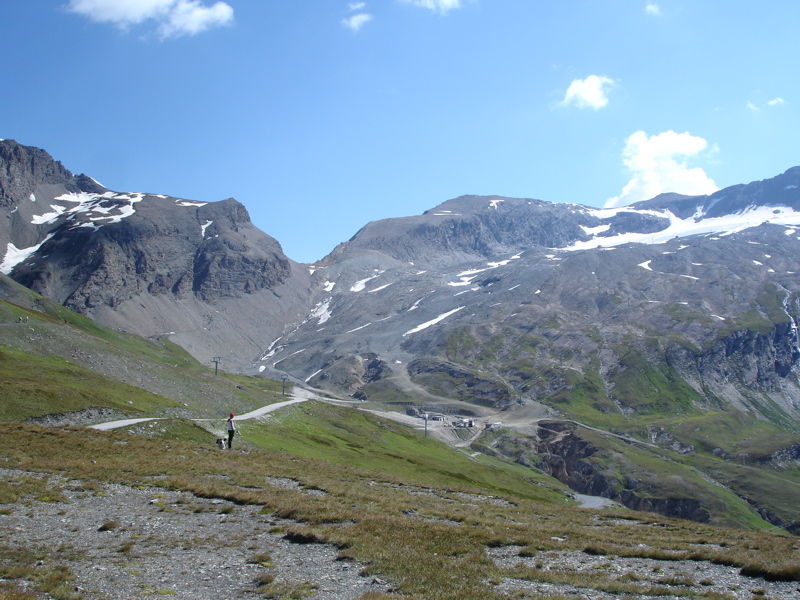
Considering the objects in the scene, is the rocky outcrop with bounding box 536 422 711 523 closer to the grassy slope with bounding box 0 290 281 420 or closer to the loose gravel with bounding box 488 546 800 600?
the grassy slope with bounding box 0 290 281 420

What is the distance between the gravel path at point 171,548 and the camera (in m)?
15.4

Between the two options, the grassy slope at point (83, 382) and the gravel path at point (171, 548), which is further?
the grassy slope at point (83, 382)

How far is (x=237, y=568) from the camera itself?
1709 centimetres

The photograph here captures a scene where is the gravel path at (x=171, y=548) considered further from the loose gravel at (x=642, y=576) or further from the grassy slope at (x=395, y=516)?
the loose gravel at (x=642, y=576)

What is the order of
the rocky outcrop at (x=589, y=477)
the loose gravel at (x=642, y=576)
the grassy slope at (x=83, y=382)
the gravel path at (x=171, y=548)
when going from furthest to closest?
the rocky outcrop at (x=589, y=477), the grassy slope at (x=83, y=382), the loose gravel at (x=642, y=576), the gravel path at (x=171, y=548)

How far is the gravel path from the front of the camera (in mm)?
15359

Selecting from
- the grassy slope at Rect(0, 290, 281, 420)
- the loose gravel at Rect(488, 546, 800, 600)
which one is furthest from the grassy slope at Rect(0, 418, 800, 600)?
the grassy slope at Rect(0, 290, 281, 420)

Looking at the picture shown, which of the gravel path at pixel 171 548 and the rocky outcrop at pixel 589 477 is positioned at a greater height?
the gravel path at pixel 171 548

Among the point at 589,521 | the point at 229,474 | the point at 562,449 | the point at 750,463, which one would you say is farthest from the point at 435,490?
the point at 750,463

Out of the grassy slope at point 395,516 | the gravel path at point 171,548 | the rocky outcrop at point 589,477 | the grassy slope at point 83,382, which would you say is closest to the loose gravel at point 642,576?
the grassy slope at point 395,516

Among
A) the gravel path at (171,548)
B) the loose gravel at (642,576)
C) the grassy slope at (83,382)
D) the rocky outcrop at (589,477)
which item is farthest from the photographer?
the rocky outcrop at (589,477)

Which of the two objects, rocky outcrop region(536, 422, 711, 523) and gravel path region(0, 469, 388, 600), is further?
rocky outcrop region(536, 422, 711, 523)

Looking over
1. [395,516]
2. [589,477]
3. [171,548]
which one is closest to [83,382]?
[395,516]

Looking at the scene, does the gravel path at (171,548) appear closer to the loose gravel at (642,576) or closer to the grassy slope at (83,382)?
the loose gravel at (642,576)
